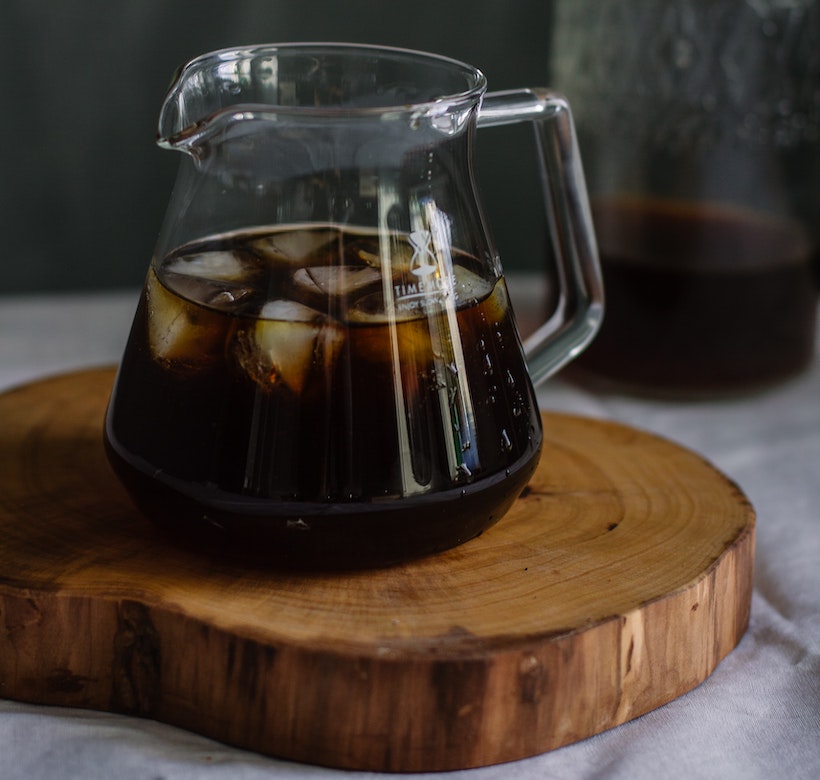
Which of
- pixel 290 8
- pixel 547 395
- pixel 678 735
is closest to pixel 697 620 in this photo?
pixel 678 735

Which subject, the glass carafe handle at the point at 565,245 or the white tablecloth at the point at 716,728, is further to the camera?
the glass carafe handle at the point at 565,245

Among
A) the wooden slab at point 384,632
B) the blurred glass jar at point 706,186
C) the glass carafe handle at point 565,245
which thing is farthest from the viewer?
the blurred glass jar at point 706,186

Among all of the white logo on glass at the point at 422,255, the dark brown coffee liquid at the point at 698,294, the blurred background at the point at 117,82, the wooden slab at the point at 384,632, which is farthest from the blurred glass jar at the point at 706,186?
the white logo on glass at the point at 422,255

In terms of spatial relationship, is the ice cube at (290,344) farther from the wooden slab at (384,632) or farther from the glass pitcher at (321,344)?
the wooden slab at (384,632)

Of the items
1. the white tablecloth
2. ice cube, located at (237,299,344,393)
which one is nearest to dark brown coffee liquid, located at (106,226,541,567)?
ice cube, located at (237,299,344,393)

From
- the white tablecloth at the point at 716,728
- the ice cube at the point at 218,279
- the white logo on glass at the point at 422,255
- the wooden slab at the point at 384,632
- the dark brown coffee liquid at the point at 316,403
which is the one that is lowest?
the white tablecloth at the point at 716,728

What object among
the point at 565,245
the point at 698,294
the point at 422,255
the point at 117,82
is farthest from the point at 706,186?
the point at 117,82

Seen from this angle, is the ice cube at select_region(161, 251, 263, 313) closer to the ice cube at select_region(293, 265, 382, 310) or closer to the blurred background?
the ice cube at select_region(293, 265, 382, 310)

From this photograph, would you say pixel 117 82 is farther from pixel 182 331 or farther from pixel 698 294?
pixel 182 331
